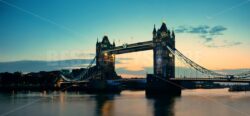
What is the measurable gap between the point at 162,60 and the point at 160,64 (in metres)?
1.38

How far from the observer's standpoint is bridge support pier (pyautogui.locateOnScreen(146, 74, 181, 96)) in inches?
3268

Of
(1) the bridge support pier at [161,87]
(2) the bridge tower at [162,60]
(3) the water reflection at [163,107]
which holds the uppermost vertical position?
(2) the bridge tower at [162,60]

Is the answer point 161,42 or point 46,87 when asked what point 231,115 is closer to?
point 161,42

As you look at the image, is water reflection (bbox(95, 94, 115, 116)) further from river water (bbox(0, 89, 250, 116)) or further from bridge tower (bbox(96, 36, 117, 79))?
bridge tower (bbox(96, 36, 117, 79))

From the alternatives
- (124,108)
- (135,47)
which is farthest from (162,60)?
(124,108)

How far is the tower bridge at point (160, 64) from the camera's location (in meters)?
82.8

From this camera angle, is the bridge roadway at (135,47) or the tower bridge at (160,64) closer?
the tower bridge at (160,64)

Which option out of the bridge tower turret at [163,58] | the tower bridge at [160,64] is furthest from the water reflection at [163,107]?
the bridge tower turret at [163,58]

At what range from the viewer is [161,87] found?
83.4 m

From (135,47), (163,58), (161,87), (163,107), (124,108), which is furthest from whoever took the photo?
(135,47)

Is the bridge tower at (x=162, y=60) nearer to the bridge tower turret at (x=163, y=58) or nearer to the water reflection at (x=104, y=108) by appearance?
the bridge tower turret at (x=163, y=58)

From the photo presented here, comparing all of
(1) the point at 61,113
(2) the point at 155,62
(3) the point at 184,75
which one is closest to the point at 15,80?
(2) the point at 155,62

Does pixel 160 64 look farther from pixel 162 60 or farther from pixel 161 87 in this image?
pixel 161 87

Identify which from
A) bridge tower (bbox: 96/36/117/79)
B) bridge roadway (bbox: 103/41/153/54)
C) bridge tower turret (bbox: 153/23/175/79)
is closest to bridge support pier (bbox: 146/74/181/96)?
bridge tower turret (bbox: 153/23/175/79)
